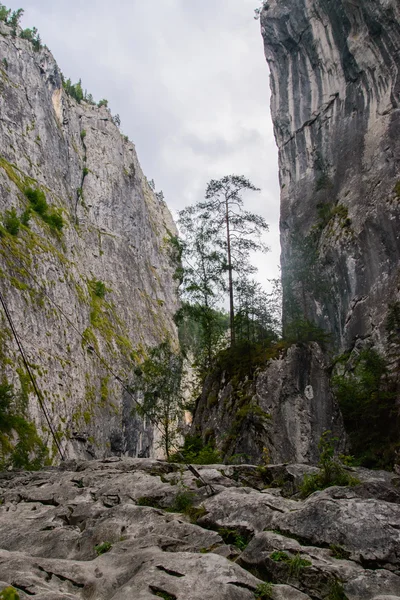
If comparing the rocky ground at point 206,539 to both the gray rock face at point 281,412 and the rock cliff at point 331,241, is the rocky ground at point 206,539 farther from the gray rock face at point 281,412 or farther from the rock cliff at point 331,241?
the rock cliff at point 331,241

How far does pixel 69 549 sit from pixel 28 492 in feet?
17.1

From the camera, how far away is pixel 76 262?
4878 cm

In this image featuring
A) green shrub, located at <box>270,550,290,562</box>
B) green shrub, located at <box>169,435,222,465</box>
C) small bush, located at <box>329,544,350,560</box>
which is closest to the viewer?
green shrub, located at <box>270,550,290,562</box>

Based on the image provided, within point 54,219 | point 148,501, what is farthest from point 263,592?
point 54,219

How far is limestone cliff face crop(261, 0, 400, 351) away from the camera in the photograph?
106 ft

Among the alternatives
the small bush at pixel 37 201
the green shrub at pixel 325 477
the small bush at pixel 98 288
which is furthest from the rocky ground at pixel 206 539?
the small bush at pixel 98 288

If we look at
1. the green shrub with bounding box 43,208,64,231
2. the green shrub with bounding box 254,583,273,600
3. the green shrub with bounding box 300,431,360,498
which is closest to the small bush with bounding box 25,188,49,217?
the green shrub with bounding box 43,208,64,231

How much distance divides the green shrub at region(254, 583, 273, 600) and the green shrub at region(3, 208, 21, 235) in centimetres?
3522

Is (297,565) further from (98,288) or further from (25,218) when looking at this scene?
(98,288)

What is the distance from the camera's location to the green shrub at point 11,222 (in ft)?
121

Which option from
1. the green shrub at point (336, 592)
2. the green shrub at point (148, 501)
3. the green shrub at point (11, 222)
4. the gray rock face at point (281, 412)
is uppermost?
the green shrub at point (11, 222)

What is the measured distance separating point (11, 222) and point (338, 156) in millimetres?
27327

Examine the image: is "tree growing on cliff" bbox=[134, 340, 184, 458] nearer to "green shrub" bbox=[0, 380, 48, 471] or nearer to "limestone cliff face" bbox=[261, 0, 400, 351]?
"green shrub" bbox=[0, 380, 48, 471]

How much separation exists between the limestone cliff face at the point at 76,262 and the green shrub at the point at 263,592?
76.1ft
